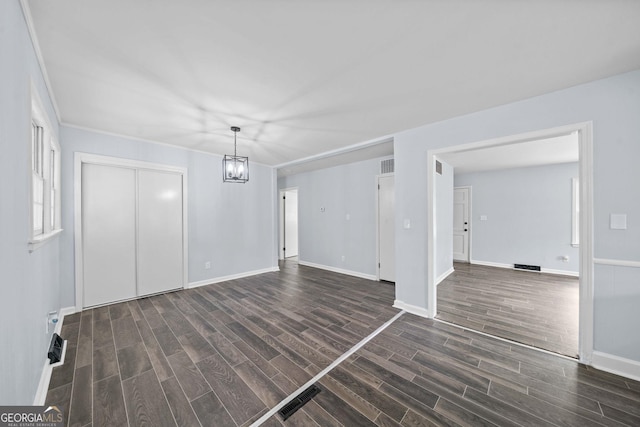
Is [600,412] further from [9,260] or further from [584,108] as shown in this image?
[9,260]

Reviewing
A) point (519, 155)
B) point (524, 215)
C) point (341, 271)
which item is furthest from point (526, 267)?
point (341, 271)

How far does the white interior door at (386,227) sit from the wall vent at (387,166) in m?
0.12

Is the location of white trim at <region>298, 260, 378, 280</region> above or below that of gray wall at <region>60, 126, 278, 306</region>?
below

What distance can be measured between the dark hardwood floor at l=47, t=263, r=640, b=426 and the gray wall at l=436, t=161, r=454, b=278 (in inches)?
76.9

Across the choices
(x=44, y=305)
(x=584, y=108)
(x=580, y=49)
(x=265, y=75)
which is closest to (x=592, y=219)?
(x=584, y=108)

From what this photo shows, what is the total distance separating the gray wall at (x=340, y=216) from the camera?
A: 488 cm

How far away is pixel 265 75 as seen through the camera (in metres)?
1.98

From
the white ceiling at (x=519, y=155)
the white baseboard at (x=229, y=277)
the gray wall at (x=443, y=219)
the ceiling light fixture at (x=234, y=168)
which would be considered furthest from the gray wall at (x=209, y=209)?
the white ceiling at (x=519, y=155)

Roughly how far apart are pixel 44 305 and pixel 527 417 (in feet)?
13.1

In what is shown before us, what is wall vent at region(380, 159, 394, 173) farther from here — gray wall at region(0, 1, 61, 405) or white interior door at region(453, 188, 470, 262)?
gray wall at region(0, 1, 61, 405)

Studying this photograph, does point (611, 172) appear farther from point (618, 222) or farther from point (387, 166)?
point (387, 166)

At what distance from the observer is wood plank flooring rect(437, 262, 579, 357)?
254cm

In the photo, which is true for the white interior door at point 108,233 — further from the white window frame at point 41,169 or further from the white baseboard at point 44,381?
the white baseboard at point 44,381

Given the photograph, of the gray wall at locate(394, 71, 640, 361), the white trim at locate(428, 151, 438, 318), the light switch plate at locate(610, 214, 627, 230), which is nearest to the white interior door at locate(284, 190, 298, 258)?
the white trim at locate(428, 151, 438, 318)
